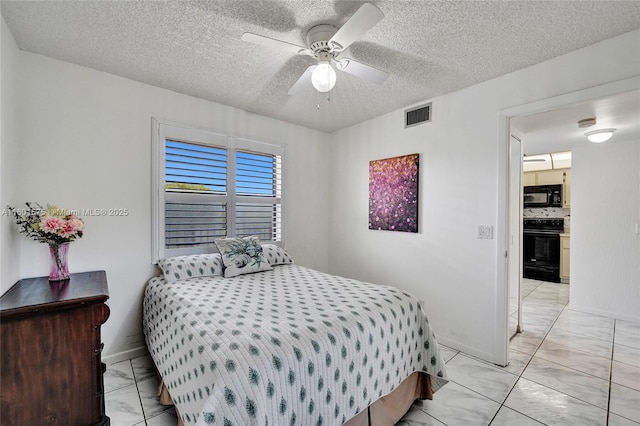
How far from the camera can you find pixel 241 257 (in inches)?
108

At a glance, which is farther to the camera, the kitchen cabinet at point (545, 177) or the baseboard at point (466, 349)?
the kitchen cabinet at point (545, 177)

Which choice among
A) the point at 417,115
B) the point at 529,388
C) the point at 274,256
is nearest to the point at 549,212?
the point at 417,115

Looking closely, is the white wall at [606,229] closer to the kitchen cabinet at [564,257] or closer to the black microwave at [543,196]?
the kitchen cabinet at [564,257]

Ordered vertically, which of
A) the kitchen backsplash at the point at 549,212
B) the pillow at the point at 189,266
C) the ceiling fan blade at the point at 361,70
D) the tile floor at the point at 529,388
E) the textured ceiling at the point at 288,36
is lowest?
the tile floor at the point at 529,388

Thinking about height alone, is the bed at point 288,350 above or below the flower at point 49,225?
below

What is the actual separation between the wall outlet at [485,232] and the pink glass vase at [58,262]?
3251 millimetres

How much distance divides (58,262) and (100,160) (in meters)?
0.89

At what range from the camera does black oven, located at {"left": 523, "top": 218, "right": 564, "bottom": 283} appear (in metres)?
5.45

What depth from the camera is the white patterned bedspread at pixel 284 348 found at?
1.22 meters

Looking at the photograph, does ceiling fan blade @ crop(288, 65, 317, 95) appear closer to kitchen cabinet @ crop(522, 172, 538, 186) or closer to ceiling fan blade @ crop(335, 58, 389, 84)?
ceiling fan blade @ crop(335, 58, 389, 84)

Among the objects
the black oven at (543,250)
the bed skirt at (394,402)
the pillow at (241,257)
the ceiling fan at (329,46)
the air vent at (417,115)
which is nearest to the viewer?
the ceiling fan at (329,46)

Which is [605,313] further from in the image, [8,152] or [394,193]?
[8,152]

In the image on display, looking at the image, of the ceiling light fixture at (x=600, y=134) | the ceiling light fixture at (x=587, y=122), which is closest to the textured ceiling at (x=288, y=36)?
the ceiling light fixture at (x=587, y=122)

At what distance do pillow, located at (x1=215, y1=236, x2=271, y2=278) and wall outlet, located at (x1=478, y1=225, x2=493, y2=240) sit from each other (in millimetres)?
1995
